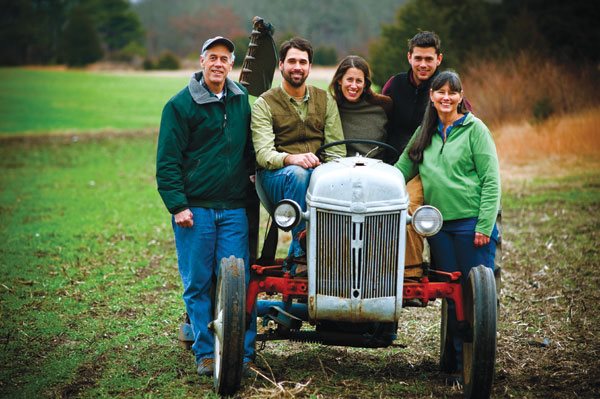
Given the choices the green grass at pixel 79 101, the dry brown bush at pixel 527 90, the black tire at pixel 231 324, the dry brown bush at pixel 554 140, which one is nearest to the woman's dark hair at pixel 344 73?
the black tire at pixel 231 324

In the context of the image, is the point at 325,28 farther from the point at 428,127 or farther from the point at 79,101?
the point at 428,127

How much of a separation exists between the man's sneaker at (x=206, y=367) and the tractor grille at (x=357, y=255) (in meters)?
1.12

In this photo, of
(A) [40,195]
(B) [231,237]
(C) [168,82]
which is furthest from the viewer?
(C) [168,82]

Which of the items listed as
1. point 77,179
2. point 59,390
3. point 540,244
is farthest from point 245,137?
point 77,179

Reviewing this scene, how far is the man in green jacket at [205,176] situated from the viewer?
5.48 meters

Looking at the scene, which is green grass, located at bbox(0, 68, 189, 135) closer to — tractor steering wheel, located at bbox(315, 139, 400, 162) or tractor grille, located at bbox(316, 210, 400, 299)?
tractor steering wheel, located at bbox(315, 139, 400, 162)

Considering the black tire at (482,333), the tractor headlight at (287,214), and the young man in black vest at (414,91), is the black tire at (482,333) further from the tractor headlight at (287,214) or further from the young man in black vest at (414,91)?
the young man in black vest at (414,91)

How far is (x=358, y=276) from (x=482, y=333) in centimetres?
80

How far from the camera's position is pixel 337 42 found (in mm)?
91688

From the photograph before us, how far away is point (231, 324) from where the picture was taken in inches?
187

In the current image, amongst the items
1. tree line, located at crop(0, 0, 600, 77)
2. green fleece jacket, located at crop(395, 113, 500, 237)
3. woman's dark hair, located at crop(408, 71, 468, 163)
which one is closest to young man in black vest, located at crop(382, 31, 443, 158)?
woman's dark hair, located at crop(408, 71, 468, 163)

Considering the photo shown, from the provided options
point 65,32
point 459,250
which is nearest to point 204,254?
point 459,250

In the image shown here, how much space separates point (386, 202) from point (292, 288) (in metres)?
0.80

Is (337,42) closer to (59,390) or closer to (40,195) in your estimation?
(40,195)
